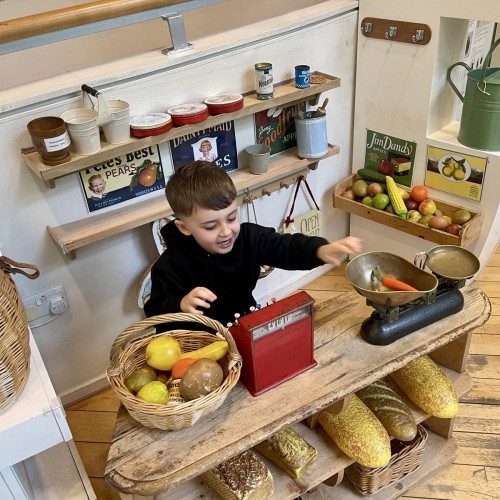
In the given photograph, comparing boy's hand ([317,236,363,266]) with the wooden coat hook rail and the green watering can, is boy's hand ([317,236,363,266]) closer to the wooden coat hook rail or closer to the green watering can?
the green watering can

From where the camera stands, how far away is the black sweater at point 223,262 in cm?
149

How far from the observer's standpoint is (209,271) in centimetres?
152

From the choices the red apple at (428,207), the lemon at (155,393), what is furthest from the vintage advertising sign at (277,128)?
the lemon at (155,393)

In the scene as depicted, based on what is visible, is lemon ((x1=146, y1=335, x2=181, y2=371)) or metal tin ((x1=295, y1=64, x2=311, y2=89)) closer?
lemon ((x1=146, y1=335, x2=181, y2=371))

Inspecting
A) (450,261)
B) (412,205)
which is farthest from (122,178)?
(412,205)

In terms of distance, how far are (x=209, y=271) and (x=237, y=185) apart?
57 centimetres

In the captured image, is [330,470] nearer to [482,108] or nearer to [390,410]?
[390,410]

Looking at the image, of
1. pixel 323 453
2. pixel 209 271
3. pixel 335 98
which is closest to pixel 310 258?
pixel 209 271

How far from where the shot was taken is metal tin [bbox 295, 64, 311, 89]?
1968 millimetres

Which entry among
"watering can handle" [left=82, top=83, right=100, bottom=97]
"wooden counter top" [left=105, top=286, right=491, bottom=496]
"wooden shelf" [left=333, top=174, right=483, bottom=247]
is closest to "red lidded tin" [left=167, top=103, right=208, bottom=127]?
"watering can handle" [left=82, top=83, right=100, bottom=97]

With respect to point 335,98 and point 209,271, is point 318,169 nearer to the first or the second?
point 335,98

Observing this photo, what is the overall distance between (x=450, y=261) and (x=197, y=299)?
0.66 meters

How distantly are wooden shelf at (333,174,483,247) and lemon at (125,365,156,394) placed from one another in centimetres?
135

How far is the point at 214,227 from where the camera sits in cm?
138
